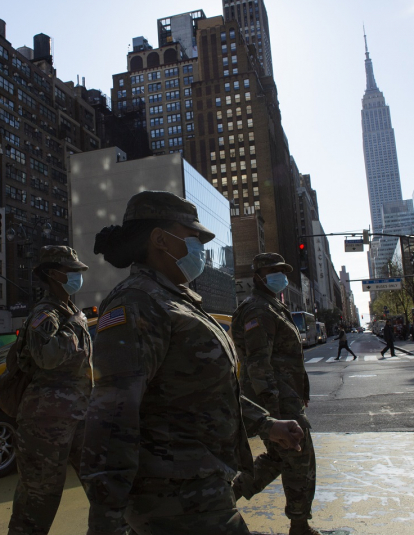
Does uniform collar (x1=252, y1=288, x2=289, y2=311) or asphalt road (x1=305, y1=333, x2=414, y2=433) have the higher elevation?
uniform collar (x1=252, y1=288, x2=289, y2=311)

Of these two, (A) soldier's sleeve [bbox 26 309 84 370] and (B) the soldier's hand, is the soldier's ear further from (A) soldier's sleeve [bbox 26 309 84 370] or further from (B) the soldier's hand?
(A) soldier's sleeve [bbox 26 309 84 370]

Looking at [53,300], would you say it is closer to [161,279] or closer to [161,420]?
[161,279]

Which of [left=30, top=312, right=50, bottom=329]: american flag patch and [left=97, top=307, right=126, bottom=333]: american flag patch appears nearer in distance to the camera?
[left=97, top=307, right=126, bottom=333]: american flag patch

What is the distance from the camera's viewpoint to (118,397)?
1799 millimetres

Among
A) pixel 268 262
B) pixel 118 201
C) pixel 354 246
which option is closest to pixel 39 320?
pixel 268 262

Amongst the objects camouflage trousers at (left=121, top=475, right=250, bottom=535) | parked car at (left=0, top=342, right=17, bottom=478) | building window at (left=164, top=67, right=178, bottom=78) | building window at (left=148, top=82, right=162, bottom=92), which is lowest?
parked car at (left=0, top=342, right=17, bottom=478)

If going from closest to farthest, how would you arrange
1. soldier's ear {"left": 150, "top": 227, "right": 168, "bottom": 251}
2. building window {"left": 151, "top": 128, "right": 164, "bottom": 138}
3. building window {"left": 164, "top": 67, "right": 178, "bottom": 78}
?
soldier's ear {"left": 150, "top": 227, "right": 168, "bottom": 251}, building window {"left": 151, "top": 128, "right": 164, "bottom": 138}, building window {"left": 164, "top": 67, "right": 178, "bottom": 78}

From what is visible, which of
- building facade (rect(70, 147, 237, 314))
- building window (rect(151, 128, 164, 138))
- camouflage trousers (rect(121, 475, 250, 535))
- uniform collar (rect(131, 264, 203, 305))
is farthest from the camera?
building window (rect(151, 128, 164, 138))

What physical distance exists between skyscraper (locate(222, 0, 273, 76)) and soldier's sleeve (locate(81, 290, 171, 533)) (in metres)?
179

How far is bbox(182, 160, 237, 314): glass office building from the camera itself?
6356 cm

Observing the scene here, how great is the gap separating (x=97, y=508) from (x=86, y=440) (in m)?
0.22

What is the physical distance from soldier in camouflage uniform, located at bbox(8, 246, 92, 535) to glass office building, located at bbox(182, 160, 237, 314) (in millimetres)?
53632

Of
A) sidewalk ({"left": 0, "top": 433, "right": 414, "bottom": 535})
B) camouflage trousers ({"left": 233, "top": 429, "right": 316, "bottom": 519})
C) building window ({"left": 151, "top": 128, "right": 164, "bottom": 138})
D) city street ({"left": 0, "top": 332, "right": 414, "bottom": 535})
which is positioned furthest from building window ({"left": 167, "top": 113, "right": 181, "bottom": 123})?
camouflage trousers ({"left": 233, "top": 429, "right": 316, "bottom": 519})

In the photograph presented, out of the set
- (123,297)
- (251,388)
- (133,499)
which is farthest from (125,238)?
(251,388)
